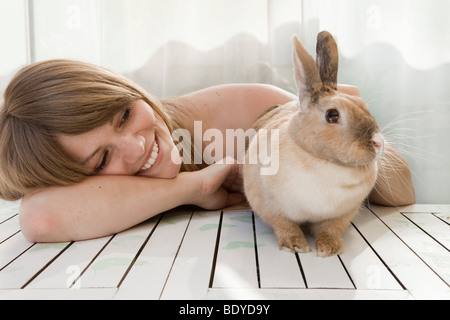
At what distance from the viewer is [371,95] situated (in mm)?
1850

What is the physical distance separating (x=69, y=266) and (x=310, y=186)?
1.79 feet

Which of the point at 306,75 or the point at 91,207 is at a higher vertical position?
the point at 306,75

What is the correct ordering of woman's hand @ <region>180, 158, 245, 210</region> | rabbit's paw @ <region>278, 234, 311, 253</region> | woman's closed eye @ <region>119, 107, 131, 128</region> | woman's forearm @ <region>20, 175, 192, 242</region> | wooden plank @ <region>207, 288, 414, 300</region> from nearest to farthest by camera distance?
wooden plank @ <region>207, 288, 414, 300</region>
rabbit's paw @ <region>278, 234, 311, 253</region>
woman's forearm @ <region>20, 175, 192, 242</region>
woman's closed eye @ <region>119, 107, 131, 128</region>
woman's hand @ <region>180, 158, 245, 210</region>

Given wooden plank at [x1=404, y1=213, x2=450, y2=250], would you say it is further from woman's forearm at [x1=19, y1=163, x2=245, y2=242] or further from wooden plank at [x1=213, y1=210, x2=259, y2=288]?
woman's forearm at [x1=19, y1=163, x2=245, y2=242]

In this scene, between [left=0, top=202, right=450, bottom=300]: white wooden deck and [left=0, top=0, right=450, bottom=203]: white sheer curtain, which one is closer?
[left=0, top=202, right=450, bottom=300]: white wooden deck

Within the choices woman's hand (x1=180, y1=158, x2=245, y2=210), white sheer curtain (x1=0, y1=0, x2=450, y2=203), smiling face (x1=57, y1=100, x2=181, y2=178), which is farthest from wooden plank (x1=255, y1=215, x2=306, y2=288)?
white sheer curtain (x1=0, y1=0, x2=450, y2=203)

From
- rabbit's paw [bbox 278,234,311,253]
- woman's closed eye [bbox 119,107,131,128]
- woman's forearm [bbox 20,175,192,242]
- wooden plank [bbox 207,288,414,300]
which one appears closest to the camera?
wooden plank [bbox 207,288,414,300]

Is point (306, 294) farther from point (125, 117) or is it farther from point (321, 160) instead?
point (125, 117)

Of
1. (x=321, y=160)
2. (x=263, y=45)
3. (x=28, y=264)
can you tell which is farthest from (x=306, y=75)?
(x=263, y=45)

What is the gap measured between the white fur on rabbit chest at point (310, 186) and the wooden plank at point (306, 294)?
23 cm

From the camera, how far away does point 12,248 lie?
3.45ft

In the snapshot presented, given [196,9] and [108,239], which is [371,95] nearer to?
[196,9]

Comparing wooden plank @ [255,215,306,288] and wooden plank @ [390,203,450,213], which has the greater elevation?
wooden plank @ [390,203,450,213]

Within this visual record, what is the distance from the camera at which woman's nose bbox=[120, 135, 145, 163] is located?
1.14 m
